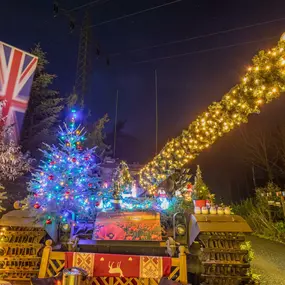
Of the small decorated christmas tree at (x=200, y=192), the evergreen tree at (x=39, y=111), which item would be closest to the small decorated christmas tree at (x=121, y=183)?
the small decorated christmas tree at (x=200, y=192)

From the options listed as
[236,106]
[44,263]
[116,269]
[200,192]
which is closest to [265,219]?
[200,192]

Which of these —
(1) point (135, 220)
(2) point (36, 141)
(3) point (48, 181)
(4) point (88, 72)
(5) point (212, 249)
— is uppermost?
(4) point (88, 72)

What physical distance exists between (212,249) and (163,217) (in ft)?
5.07

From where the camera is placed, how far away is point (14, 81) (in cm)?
732

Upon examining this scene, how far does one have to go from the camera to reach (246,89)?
366 centimetres

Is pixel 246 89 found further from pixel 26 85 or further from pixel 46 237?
pixel 26 85

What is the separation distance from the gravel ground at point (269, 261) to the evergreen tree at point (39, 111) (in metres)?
9.05

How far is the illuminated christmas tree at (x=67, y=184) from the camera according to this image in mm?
5098

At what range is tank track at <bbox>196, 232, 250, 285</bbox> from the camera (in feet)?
11.7

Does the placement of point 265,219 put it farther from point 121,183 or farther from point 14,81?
point 14,81

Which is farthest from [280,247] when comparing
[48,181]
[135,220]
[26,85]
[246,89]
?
[26,85]

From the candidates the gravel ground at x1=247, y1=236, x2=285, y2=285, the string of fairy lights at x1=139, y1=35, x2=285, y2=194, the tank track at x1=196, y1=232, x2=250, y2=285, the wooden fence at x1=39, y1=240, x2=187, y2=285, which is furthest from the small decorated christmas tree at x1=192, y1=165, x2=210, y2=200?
the wooden fence at x1=39, y1=240, x2=187, y2=285

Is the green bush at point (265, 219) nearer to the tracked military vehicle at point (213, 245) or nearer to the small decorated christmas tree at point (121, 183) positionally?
the tracked military vehicle at point (213, 245)

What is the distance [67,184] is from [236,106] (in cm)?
402
